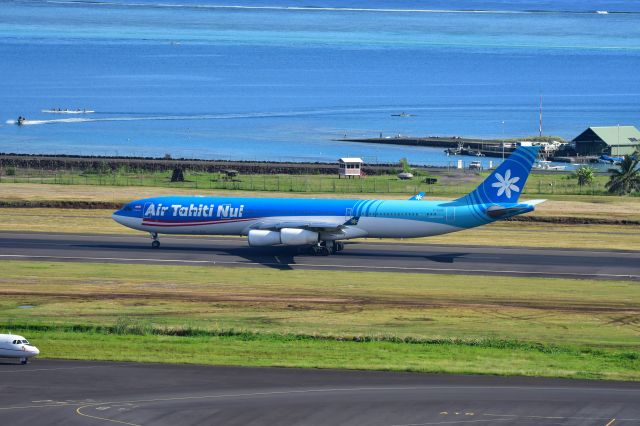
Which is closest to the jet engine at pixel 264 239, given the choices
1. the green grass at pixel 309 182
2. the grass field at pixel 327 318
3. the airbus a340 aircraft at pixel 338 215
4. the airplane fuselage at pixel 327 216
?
the airbus a340 aircraft at pixel 338 215

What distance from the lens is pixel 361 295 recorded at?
63.8 meters

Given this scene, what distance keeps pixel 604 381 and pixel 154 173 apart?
322 ft

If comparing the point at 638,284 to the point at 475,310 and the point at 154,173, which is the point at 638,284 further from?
the point at 154,173

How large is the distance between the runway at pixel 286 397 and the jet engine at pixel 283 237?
31.7 metres

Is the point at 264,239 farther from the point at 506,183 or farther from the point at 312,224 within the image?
Answer: the point at 506,183

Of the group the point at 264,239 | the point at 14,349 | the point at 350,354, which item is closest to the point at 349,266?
the point at 264,239

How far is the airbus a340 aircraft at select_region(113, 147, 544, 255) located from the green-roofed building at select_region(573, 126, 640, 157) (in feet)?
309

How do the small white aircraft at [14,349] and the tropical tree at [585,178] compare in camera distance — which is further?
the tropical tree at [585,178]

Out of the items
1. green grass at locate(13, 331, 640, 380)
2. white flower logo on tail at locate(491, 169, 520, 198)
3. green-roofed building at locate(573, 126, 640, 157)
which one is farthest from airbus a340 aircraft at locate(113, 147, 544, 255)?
green-roofed building at locate(573, 126, 640, 157)

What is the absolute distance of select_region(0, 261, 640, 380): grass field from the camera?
4781cm

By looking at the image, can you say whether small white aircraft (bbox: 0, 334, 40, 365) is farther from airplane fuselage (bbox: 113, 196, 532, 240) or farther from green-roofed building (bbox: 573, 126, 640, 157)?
green-roofed building (bbox: 573, 126, 640, 157)

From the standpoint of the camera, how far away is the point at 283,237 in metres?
76.7

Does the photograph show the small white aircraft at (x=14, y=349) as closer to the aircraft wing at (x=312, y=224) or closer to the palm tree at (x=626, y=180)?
the aircraft wing at (x=312, y=224)

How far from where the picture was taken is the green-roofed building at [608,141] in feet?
546
